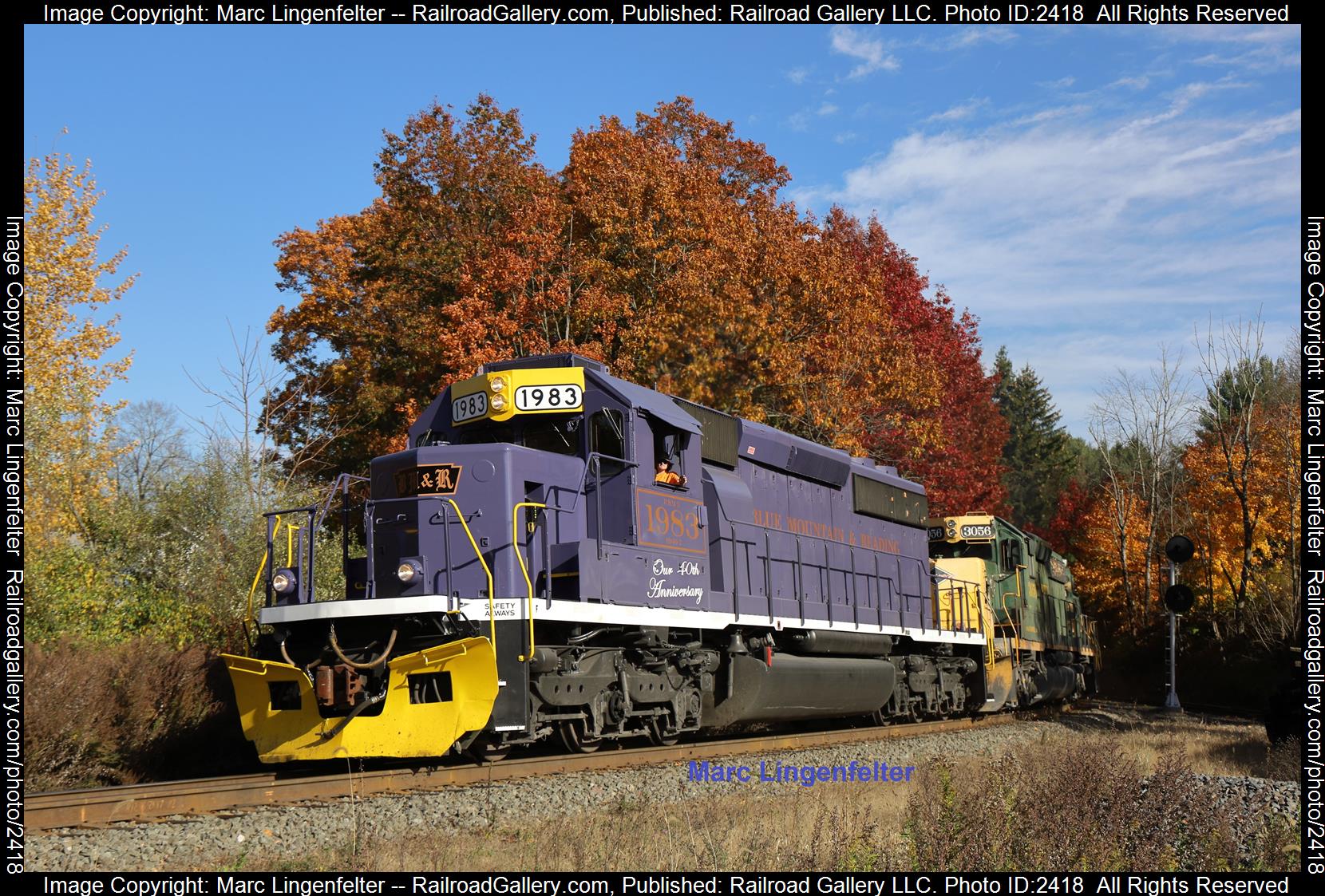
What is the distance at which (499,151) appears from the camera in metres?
26.4

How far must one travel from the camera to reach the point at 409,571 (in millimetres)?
9281

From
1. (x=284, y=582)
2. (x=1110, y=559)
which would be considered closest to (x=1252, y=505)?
(x=1110, y=559)

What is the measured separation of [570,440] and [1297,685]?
30.6 feet

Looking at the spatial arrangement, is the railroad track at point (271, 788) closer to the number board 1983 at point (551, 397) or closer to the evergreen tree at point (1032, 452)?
the number board 1983 at point (551, 397)

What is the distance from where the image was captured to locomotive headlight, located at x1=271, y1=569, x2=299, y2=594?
9711mm

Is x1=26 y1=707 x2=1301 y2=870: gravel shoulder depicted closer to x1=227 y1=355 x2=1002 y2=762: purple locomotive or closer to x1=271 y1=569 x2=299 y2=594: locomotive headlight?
x1=227 y1=355 x2=1002 y2=762: purple locomotive

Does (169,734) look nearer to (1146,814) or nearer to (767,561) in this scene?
(767,561)

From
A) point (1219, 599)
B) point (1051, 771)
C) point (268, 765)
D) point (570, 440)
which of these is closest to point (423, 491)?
point (570, 440)

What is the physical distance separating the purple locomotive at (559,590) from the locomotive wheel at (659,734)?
26mm

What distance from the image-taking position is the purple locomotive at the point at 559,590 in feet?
29.1

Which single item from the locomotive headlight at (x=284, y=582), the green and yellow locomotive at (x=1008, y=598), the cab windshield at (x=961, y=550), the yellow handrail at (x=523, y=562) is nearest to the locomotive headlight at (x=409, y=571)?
the yellow handrail at (x=523, y=562)

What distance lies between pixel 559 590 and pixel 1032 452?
67.4 meters

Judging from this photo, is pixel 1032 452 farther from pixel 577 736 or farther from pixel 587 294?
pixel 577 736

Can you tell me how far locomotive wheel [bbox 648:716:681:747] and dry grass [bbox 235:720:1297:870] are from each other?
94.0 inches
